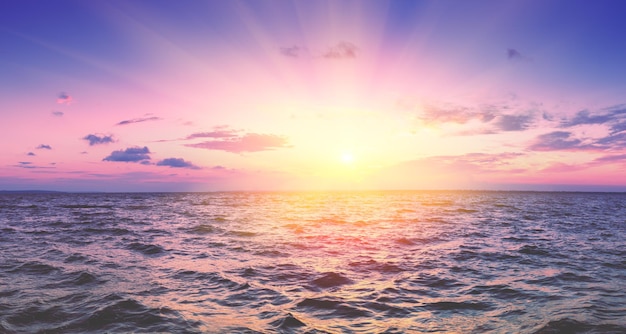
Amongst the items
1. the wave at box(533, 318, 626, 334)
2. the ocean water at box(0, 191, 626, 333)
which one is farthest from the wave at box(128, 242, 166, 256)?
the wave at box(533, 318, 626, 334)

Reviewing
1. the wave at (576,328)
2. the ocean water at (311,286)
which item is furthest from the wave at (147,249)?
the wave at (576,328)

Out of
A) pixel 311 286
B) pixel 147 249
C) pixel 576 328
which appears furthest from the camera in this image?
pixel 147 249

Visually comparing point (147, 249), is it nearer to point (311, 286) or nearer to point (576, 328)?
point (311, 286)

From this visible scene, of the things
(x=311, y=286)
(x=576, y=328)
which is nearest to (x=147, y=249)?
(x=311, y=286)

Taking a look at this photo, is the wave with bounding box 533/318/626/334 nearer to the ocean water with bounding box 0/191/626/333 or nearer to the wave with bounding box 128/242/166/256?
the ocean water with bounding box 0/191/626/333

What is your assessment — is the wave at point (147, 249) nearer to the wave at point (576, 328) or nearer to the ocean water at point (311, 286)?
the ocean water at point (311, 286)

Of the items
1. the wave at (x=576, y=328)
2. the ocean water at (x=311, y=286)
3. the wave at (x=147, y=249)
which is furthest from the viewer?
the wave at (x=147, y=249)

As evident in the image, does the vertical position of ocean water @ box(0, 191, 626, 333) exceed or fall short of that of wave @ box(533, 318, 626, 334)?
it falls short

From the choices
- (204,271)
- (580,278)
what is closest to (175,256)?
(204,271)

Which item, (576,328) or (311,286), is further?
(311,286)

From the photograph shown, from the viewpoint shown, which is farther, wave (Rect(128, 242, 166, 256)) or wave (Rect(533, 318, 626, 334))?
wave (Rect(128, 242, 166, 256))

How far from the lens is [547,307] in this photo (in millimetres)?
12125

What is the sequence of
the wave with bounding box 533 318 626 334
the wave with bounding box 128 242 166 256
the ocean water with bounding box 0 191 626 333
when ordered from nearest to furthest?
the wave with bounding box 533 318 626 334
the ocean water with bounding box 0 191 626 333
the wave with bounding box 128 242 166 256

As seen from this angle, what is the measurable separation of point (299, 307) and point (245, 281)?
4.07 metres
